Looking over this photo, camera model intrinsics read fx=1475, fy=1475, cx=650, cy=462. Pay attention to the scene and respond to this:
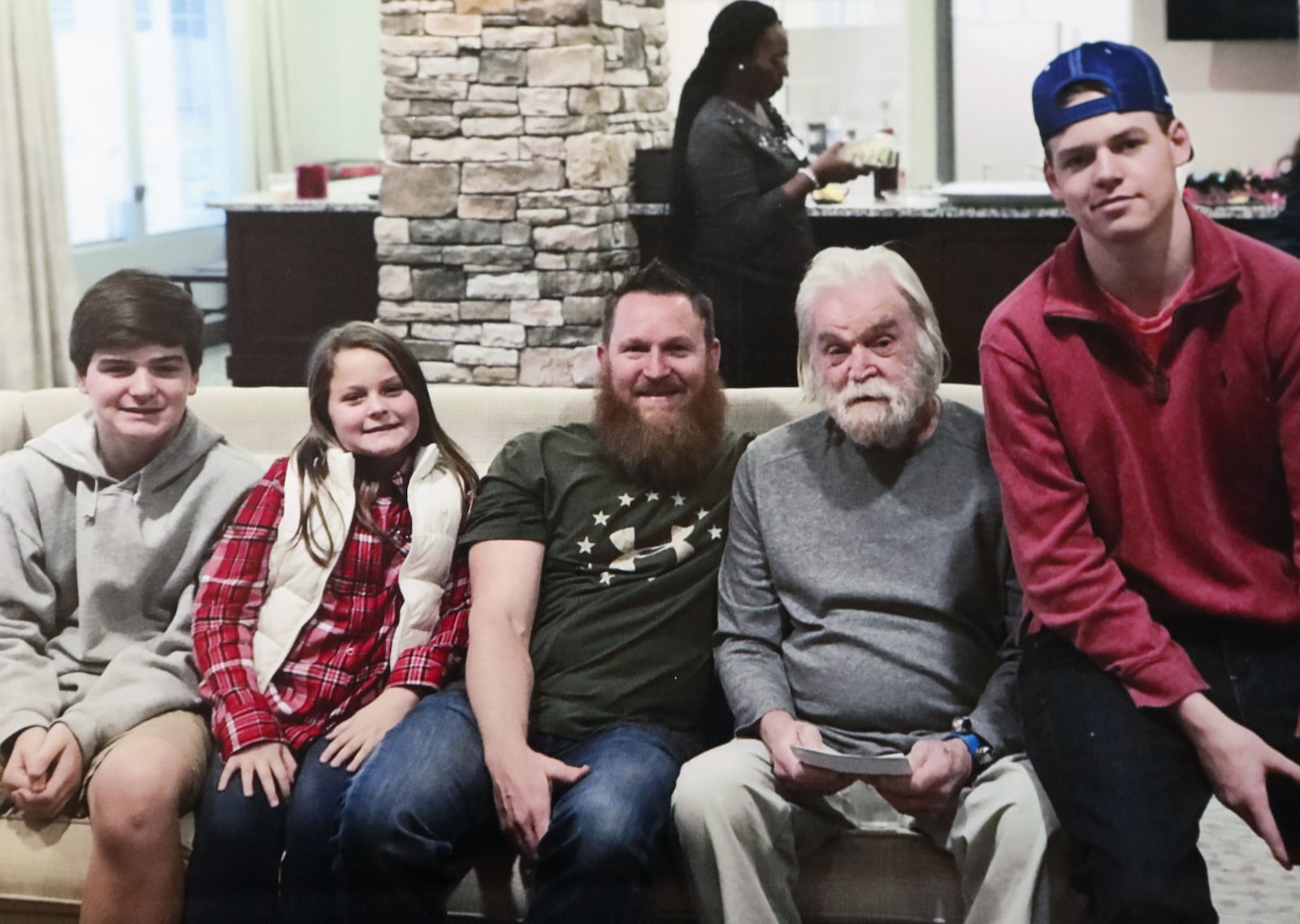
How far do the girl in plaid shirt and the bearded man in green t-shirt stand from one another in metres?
0.06

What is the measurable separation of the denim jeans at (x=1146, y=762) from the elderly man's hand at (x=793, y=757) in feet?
0.74

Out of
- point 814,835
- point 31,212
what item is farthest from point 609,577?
point 31,212

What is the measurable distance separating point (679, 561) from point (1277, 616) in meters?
0.72

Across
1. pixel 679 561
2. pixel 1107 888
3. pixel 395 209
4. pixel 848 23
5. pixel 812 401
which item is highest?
pixel 848 23

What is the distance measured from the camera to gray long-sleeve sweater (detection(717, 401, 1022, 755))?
175 cm

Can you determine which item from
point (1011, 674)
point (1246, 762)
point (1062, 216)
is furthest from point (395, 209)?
point (1246, 762)

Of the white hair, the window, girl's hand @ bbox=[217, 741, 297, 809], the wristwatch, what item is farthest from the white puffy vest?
the window

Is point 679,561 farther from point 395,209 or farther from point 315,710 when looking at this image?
point 395,209

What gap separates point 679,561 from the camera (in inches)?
75.4

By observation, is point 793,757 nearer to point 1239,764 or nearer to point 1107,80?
point 1239,764

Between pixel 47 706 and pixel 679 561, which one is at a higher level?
pixel 679 561

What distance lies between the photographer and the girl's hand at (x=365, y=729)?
1774mm

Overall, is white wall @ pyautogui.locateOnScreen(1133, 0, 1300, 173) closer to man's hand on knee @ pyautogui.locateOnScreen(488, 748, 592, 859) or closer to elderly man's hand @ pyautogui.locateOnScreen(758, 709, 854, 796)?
elderly man's hand @ pyautogui.locateOnScreen(758, 709, 854, 796)

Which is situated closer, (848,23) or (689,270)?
(689,270)
